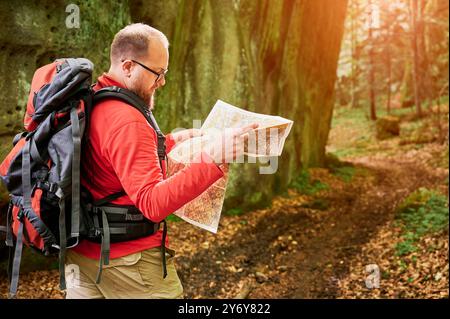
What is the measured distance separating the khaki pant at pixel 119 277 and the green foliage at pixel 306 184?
976cm

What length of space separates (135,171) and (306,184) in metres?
10.8

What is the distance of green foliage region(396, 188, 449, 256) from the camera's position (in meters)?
7.98

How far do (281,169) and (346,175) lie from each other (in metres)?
3.92

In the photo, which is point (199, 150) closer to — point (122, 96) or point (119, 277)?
point (122, 96)

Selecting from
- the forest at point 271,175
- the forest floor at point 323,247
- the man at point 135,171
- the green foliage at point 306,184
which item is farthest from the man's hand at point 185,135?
the green foliage at point 306,184

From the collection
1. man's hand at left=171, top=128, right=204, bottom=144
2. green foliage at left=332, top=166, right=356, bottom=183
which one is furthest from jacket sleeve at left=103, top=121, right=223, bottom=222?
green foliage at left=332, top=166, right=356, bottom=183

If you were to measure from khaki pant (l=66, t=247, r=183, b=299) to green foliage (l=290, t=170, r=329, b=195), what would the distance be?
976cm

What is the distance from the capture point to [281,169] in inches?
459

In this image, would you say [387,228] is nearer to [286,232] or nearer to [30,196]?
[286,232]

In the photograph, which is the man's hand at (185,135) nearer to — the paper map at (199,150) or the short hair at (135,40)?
the paper map at (199,150)

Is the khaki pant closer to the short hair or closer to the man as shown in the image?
the man

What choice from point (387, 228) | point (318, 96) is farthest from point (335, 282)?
point (318, 96)

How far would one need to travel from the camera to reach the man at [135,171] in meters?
2.03

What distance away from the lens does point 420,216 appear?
906 cm
